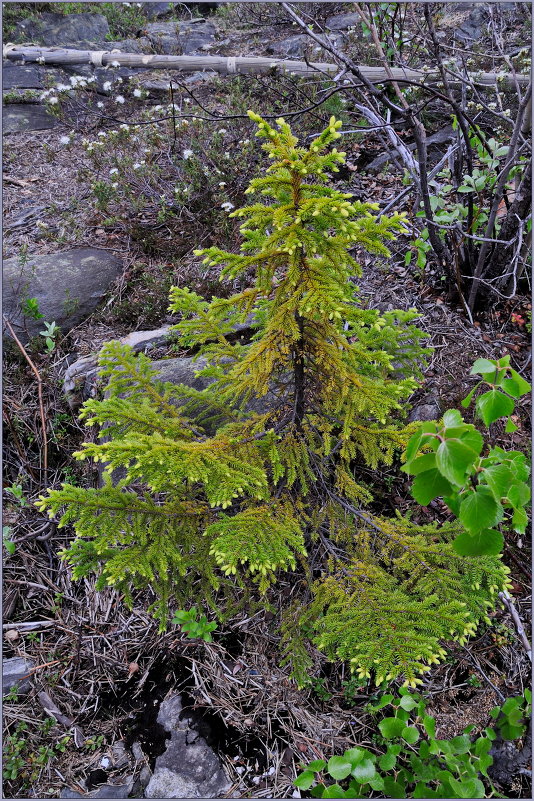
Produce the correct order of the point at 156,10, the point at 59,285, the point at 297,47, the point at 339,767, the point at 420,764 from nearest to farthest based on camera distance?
the point at 339,767, the point at 420,764, the point at 59,285, the point at 297,47, the point at 156,10

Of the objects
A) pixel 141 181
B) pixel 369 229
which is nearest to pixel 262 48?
pixel 141 181

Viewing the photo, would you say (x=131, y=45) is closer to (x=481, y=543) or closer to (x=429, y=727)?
(x=481, y=543)

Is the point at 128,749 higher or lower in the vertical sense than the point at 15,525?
lower

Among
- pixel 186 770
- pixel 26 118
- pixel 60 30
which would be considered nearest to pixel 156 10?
pixel 60 30

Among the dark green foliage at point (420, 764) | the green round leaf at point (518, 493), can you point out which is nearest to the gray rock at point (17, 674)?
the dark green foliage at point (420, 764)

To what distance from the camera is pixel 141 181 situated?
600cm

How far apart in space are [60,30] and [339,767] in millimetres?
Result: 12761

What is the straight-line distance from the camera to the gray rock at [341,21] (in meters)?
8.97

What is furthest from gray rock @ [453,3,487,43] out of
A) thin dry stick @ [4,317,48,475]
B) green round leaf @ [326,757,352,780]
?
green round leaf @ [326,757,352,780]

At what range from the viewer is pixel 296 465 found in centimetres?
240

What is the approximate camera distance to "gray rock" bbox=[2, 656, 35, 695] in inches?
114

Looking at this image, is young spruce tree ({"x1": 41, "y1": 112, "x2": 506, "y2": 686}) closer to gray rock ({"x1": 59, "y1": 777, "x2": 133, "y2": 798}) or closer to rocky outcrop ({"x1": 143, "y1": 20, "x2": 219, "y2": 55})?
gray rock ({"x1": 59, "y1": 777, "x2": 133, "y2": 798})

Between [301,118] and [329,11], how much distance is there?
4.77 m

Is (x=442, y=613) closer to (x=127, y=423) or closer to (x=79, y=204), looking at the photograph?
(x=127, y=423)
